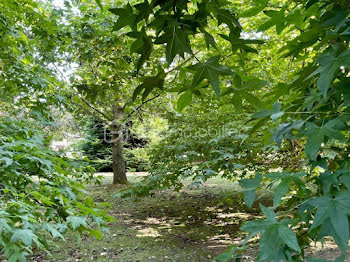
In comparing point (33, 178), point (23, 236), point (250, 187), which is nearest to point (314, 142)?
point (250, 187)

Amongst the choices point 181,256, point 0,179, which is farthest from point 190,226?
point 0,179

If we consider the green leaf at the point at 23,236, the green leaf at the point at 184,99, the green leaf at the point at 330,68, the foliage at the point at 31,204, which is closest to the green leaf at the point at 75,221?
the foliage at the point at 31,204

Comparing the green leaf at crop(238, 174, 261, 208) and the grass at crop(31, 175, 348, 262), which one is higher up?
the green leaf at crop(238, 174, 261, 208)

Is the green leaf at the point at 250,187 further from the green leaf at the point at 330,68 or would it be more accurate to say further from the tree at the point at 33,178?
the tree at the point at 33,178

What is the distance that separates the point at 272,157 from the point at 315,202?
431 cm

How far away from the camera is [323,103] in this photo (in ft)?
2.59

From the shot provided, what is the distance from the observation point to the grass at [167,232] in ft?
13.3

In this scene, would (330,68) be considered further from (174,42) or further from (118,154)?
(118,154)

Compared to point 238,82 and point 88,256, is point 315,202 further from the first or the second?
point 88,256

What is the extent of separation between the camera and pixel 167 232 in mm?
5297

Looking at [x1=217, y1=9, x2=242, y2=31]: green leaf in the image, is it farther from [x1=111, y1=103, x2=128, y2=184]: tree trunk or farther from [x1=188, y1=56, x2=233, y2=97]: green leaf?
[x1=111, y1=103, x2=128, y2=184]: tree trunk

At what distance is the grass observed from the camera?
160 inches

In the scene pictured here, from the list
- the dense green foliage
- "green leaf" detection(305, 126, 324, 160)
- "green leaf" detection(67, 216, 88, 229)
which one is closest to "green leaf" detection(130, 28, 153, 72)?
the dense green foliage

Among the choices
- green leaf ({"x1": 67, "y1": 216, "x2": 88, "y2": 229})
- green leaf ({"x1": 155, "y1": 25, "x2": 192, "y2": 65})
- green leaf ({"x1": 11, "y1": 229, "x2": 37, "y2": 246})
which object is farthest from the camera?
green leaf ({"x1": 67, "y1": 216, "x2": 88, "y2": 229})
